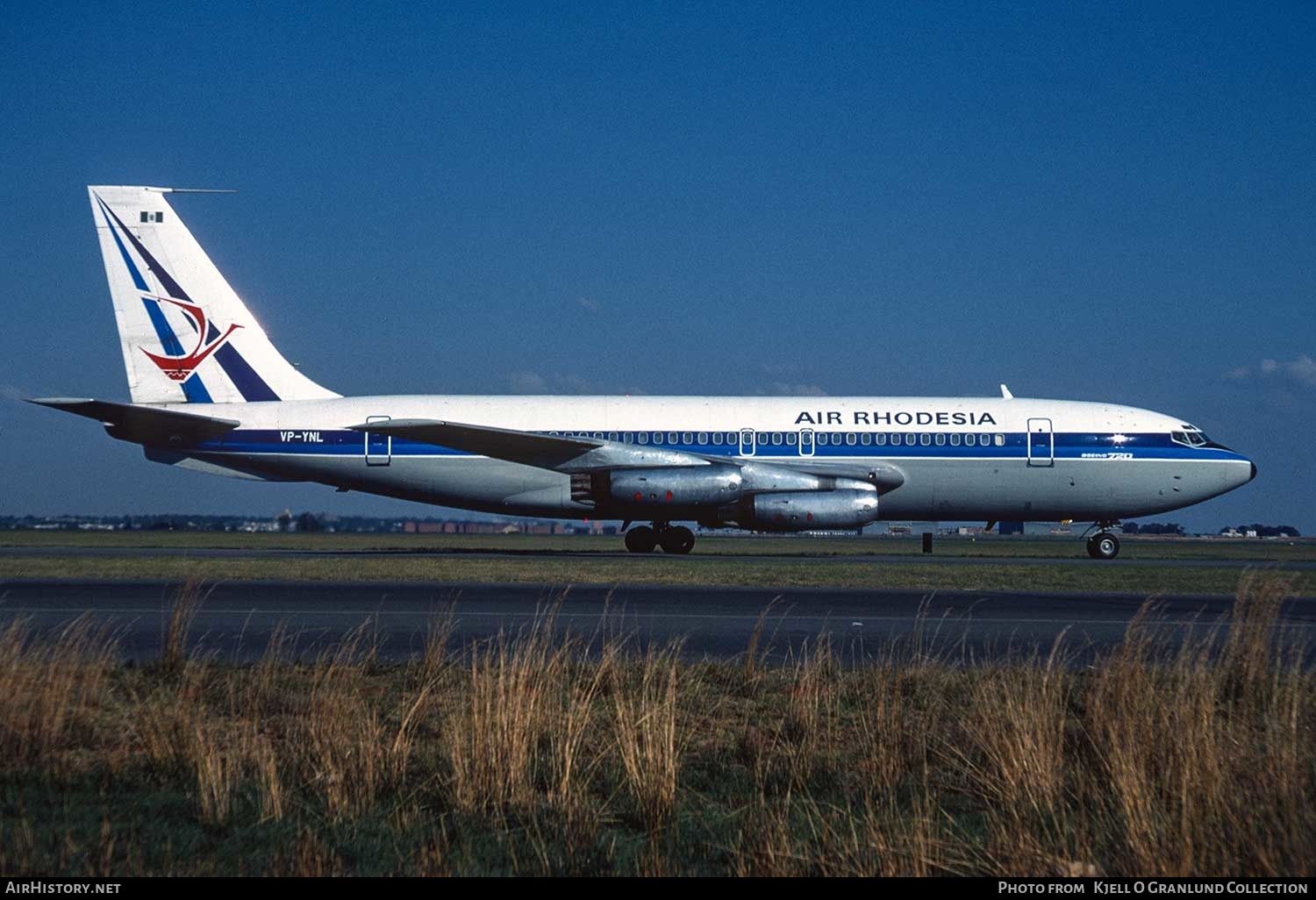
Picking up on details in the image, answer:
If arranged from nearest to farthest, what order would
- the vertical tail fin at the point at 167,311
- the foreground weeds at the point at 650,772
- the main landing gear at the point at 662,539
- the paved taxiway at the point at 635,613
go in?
the foreground weeds at the point at 650,772, the paved taxiway at the point at 635,613, the vertical tail fin at the point at 167,311, the main landing gear at the point at 662,539

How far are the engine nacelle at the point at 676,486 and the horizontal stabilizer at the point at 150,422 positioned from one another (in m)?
11.1

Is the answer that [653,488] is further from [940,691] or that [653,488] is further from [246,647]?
[940,691]

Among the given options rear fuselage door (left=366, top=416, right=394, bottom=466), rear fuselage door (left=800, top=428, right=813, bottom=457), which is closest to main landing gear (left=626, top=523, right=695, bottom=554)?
rear fuselage door (left=800, top=428, right=813, bottom=457)

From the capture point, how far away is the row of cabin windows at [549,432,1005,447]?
108ft

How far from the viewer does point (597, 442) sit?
3184 cm

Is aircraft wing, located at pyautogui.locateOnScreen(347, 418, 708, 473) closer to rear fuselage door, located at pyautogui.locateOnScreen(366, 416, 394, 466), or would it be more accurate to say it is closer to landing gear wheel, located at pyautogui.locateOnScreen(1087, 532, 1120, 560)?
rear fuselage door, located at pyautogui.locateOnScreen(366, 416, 394, 466)

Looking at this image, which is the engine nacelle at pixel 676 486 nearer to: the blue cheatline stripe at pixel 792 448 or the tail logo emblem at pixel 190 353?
the blue cheatline stripe at pixel 792 448

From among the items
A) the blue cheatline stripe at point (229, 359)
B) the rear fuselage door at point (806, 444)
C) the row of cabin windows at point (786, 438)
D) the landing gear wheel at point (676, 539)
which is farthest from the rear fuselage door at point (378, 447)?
the rear fuselage door at point (806, 444)

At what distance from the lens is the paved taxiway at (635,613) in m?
12.9

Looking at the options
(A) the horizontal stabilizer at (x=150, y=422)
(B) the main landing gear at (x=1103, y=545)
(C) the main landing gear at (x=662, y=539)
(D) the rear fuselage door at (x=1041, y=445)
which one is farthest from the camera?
(B) the main landing gear at (x=1103, y=545)

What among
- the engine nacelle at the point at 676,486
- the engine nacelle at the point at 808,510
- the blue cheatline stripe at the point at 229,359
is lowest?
the engine nacelle at the point at 808,510

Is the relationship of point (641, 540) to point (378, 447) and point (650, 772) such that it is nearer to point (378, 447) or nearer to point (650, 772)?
point (378, 447)
